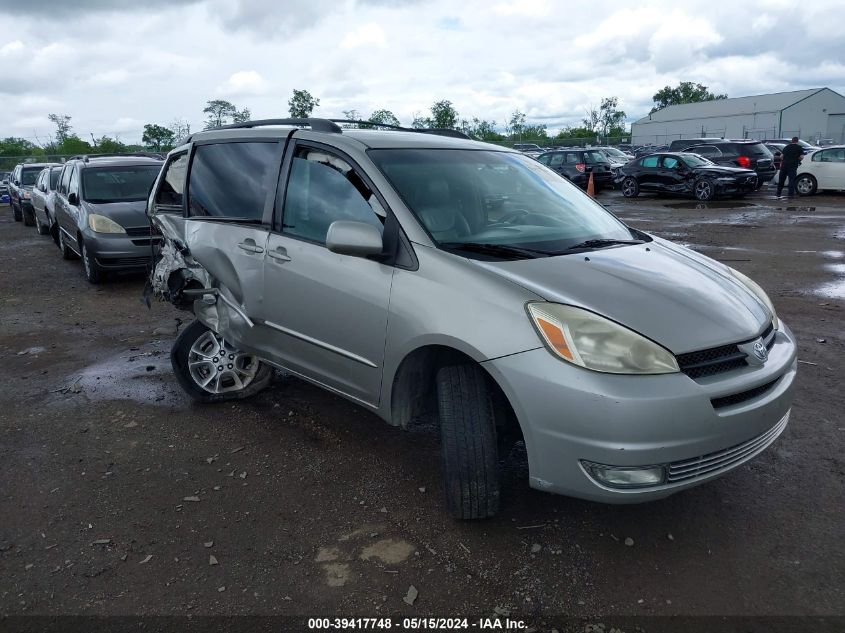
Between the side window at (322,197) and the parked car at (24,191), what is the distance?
18096 millimetres

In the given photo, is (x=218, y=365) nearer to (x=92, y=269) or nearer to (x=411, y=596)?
(x=411, y=596)

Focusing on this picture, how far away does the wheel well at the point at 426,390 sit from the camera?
10.2ft

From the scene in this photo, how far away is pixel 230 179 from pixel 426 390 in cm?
212

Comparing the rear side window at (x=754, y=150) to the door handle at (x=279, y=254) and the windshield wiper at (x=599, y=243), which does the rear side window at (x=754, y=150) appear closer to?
the windshield wiper at (x=599, y=243)

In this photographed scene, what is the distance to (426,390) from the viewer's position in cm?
343

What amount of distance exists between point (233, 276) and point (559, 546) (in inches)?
100

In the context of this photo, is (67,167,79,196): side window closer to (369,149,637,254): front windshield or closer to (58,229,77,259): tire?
(58,229,77,259): tire

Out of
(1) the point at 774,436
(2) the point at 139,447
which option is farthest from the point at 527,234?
(2) the point at 139,447

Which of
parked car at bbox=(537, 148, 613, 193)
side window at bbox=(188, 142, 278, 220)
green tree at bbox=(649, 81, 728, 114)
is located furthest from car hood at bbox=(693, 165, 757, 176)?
green tree at bbox=(649, 81, 728, 114)

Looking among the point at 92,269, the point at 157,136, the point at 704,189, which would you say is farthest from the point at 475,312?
the point at 157,136

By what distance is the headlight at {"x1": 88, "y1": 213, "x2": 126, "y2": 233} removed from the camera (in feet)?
29.7

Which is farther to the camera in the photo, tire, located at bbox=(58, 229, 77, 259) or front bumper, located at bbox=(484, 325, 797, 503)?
tire, located at bbox=(58, 229, 77, 259)

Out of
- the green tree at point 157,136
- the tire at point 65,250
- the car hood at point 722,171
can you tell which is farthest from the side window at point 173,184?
the green tree at point 157,136

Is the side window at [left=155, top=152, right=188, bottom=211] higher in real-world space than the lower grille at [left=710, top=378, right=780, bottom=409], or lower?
higher
